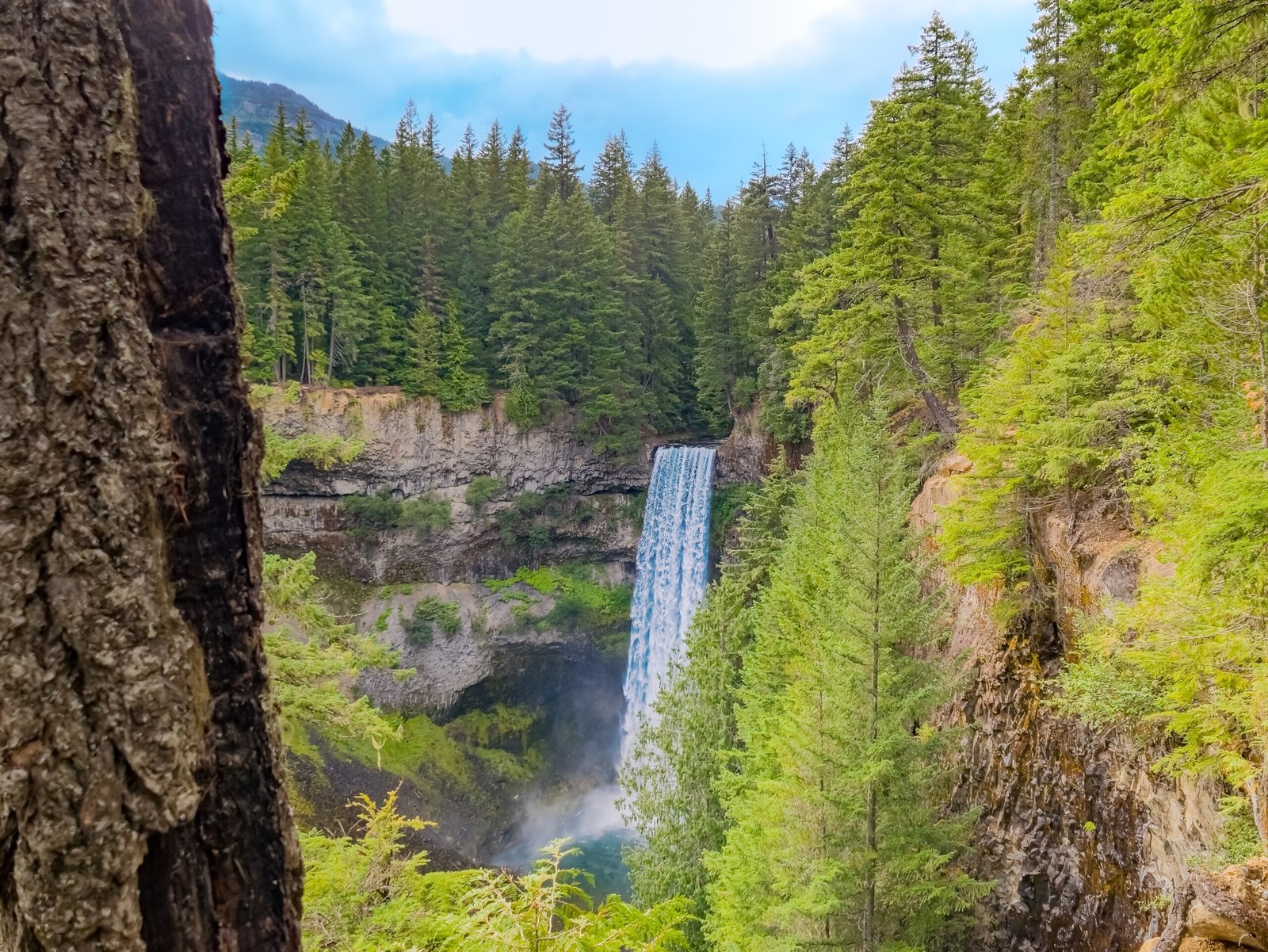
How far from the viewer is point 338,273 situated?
989 inches

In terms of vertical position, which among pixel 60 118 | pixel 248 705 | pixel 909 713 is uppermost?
pixel 60 118

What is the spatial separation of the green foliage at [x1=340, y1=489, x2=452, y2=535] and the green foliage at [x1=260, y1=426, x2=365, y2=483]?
65.5ft

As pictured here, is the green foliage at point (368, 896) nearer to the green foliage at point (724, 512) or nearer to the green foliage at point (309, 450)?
the green foliage at point (309, 450)

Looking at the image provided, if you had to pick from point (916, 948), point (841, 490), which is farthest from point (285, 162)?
point (916, 948)

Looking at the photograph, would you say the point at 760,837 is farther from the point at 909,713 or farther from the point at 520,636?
the point at 520,636

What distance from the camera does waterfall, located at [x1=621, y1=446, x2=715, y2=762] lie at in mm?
24844

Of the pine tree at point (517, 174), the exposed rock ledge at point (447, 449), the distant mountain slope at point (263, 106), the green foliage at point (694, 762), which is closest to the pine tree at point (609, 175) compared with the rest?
the pine tree at point (517, 174)

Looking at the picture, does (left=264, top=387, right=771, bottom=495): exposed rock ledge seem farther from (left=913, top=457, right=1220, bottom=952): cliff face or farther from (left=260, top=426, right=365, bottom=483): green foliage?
(left=260, top=426, right=365, bottom=483): green foliage

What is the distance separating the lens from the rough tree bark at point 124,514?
1.68 metres

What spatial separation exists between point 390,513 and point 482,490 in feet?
12.8

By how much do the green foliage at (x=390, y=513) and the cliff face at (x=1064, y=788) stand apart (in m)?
22.4

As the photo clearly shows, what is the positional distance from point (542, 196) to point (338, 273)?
40.6ft

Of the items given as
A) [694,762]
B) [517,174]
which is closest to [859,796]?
[694,762]

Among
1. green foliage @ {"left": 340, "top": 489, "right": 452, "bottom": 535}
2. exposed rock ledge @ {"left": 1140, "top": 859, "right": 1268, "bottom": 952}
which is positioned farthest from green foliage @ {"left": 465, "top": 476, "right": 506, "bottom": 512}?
exposed rock ledge @ {"left": 1140, "top": 859, "right": 1268, "bottom": 952}
